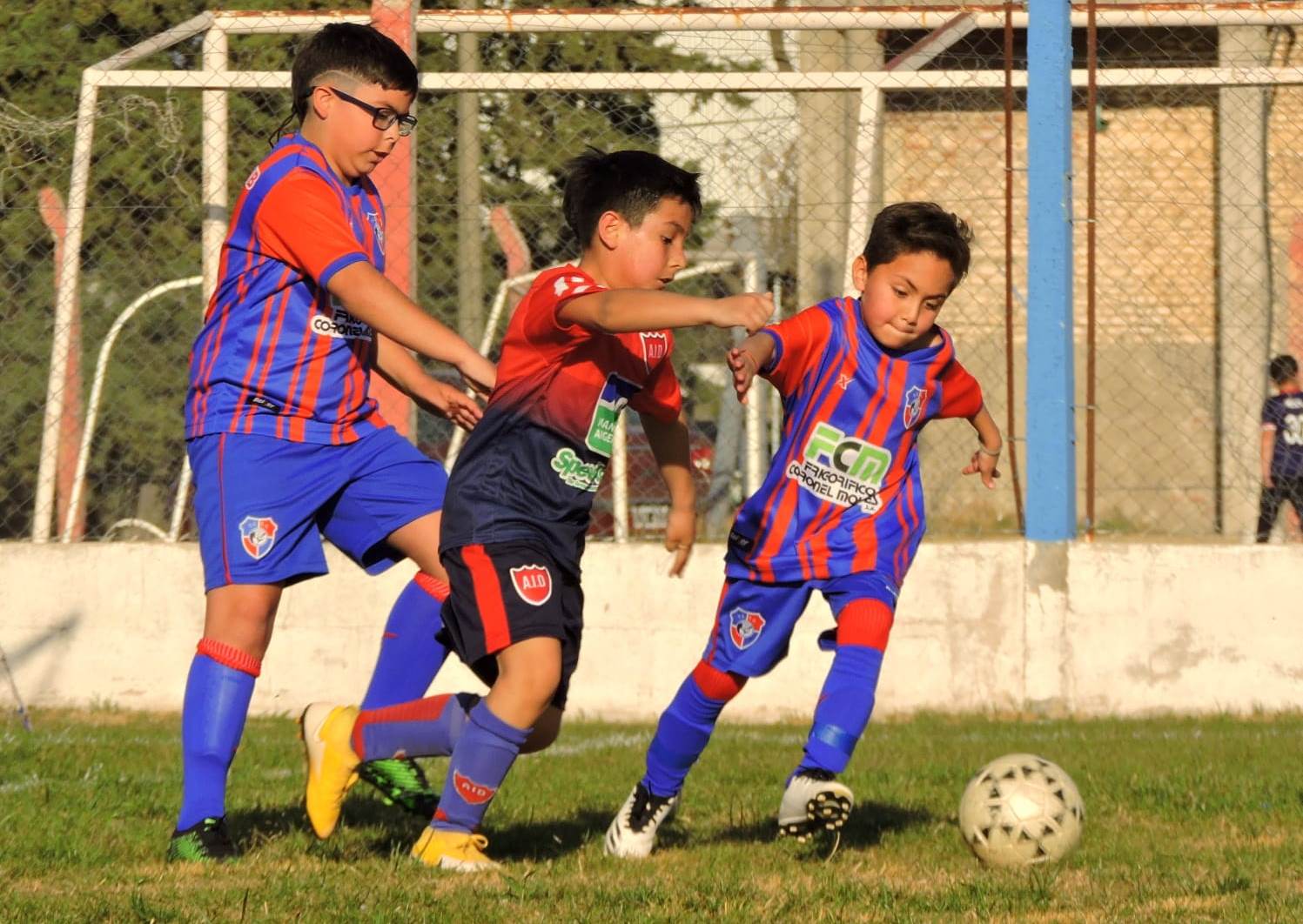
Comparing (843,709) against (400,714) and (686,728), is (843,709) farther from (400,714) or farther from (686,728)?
(400,714)

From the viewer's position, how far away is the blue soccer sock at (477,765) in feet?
13.7

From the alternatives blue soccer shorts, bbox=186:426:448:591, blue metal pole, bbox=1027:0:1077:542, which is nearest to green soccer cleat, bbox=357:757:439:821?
blue soccer shorts, bbox=186:426:448:591

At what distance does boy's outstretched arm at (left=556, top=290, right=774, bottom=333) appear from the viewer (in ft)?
11.6

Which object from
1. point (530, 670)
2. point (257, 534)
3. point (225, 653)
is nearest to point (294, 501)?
point (257, 534)

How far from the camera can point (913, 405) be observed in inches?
190

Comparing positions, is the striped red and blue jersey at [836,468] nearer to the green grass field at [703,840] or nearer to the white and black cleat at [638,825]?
the white and black cleat at [638,825]

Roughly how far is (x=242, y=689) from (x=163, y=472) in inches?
173

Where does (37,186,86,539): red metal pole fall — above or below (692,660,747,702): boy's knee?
above

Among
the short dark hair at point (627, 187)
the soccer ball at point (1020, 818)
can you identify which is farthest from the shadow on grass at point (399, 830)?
the short dark hair at point (627, 187)

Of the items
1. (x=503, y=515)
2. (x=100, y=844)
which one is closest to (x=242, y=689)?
(x=100, y=844)

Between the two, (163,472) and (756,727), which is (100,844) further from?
(163,472)

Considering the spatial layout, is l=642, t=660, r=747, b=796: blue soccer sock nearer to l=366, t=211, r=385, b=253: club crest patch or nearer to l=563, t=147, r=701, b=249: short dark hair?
l=563, t=147, r=701, b=249: short dark hair

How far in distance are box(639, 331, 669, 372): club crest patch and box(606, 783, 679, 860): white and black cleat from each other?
1.11 meters

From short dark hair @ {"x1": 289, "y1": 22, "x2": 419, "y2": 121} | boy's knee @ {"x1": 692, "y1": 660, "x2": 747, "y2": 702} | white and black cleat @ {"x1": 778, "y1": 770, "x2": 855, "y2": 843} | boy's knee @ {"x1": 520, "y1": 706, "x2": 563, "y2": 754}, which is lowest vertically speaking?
white and black cleat @ {"x1": 778, "y1": 770, "x2": 855, "y2": 843}
